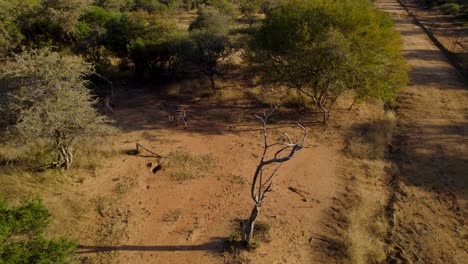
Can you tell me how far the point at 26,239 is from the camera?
8.19 m

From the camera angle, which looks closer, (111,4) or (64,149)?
(64,149)

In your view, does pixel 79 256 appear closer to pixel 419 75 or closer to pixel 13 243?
pixel 13 243

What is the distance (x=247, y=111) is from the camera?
21.5 meters

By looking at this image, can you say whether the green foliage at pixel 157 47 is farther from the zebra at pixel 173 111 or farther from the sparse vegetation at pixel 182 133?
the zebra at pixel 173 111

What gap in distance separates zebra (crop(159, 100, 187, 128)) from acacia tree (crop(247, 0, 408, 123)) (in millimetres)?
5966

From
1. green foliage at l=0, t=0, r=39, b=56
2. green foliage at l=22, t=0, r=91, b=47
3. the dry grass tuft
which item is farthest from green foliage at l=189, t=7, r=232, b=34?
the dry grass tuft

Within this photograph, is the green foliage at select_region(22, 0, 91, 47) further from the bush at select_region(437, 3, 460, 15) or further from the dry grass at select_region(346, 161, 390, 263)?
the bush at select_region(437, 3, 460, 15)

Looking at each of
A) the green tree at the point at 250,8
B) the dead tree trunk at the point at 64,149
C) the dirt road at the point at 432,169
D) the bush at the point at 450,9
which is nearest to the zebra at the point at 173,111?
the dead tree trunk at the point at 64,149

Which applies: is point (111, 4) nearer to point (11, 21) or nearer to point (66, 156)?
point (11, 21)

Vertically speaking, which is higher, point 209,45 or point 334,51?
point 334,51

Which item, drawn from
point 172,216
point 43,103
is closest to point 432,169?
point 172,216

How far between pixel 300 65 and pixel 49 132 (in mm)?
13861

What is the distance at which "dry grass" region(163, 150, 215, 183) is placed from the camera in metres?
15.2

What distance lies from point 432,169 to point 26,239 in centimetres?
1757
